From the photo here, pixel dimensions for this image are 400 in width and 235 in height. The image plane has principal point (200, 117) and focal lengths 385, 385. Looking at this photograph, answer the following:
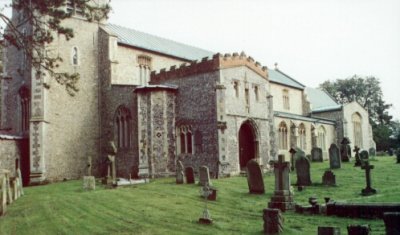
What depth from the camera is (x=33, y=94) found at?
23.0 meters

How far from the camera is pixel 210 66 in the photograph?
2328 centimetres

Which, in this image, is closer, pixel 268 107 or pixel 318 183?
pixel 318 183

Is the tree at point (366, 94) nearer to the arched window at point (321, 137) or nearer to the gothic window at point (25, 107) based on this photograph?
the arched window at point (321, 137)

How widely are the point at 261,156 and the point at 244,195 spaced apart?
37.4ft

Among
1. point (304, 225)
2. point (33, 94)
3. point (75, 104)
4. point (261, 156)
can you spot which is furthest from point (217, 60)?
point (304, 225)

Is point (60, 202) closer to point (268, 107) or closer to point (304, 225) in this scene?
point (304, 225)

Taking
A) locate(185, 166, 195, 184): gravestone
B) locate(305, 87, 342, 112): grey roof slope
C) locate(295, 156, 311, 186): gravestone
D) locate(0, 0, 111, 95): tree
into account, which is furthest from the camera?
locate(305, 87, 342, 112): grey roof slope

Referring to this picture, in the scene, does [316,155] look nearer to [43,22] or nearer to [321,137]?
[321,137]

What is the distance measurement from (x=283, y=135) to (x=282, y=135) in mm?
143

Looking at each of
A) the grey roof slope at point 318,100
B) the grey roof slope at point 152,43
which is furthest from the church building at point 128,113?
the grey roof slope at point 318,100

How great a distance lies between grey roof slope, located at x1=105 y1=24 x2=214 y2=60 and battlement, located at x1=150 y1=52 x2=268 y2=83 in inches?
135

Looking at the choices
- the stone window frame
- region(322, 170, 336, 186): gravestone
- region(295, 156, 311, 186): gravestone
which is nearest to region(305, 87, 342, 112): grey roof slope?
the stone window frame

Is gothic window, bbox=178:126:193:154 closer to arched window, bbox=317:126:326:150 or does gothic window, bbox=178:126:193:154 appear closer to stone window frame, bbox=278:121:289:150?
stone window frame, bbox=278:121:289:150

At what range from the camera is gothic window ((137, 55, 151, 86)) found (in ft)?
93.2
